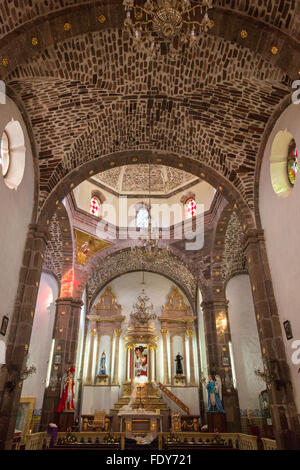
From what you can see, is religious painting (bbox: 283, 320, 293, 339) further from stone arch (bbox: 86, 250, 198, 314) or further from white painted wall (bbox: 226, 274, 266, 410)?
stone arch (bbox: 86, 250, 198, 314)

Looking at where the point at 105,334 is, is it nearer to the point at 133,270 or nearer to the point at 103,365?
the point at 103,365

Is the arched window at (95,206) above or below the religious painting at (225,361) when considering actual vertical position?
above

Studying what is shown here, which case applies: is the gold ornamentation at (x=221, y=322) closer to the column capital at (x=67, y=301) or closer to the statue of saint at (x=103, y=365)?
the column capital at (x=67, y=301)

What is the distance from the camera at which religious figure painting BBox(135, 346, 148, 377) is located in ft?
64.0

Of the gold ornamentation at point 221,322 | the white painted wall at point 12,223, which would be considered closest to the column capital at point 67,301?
the gold ornamentation at point 221,322

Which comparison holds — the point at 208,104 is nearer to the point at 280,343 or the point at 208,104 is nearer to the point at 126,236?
the point at 280,343

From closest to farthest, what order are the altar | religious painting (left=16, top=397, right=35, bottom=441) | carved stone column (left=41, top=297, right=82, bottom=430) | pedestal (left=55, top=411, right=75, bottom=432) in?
1. pedestal (left=55, top=411, right=75, bottom=432)
2. carved stone column (left=41, top=297, right=82, bottom=430)
3. religious painting (left=16, top=397, right=35, bottom=441)
4. the altar

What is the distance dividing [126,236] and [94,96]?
956 centimetres

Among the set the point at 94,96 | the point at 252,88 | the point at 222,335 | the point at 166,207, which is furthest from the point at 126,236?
the point at 252,88

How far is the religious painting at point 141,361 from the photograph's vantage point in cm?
1950

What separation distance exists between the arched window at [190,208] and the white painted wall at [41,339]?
780 centimetres

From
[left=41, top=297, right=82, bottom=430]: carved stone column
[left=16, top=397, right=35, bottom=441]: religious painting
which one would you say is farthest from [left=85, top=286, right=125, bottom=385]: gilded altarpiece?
[left=41, top=297, right=82, bottom=430]: carved stone column

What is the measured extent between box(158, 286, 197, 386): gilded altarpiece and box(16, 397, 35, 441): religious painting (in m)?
7.76

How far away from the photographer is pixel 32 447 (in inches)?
405
